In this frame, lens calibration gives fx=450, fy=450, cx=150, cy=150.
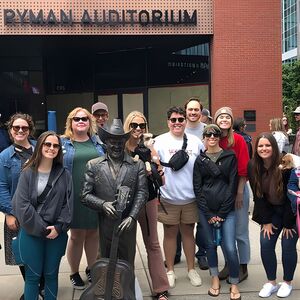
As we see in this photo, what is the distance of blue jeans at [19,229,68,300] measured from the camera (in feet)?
12.3

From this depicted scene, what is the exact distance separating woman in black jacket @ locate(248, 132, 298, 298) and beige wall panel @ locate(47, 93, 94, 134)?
1343 cm

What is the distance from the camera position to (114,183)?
3.65 meters

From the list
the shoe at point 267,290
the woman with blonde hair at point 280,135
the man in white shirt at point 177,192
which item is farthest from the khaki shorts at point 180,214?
the woman with blonde hair at point 280,135

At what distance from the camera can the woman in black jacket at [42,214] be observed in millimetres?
3699

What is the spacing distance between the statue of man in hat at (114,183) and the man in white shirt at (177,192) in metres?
0.90

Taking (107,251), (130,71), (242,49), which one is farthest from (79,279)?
(130,71)

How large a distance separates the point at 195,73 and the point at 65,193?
11.9m

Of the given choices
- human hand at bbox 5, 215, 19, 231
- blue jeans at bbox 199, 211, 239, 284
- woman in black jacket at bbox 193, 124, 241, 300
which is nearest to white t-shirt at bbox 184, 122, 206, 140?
woman in black jacket at bbox 193, 124, 241, 300

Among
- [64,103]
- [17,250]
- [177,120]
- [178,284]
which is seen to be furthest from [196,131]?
[64,103]

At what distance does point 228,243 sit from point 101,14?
10.7 m

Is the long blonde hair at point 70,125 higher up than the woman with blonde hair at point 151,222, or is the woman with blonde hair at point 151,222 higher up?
the long blonde hair at point 70,125

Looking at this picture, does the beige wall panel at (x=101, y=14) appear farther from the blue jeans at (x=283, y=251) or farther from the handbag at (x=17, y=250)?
the handbag at (x=17, y=250)

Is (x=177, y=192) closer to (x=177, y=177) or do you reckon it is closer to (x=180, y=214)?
(x=177, y=177)

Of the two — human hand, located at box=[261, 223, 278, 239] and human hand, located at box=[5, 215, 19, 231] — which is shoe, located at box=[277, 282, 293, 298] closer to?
human hand, located at box=[261, 223, 278, 239]
